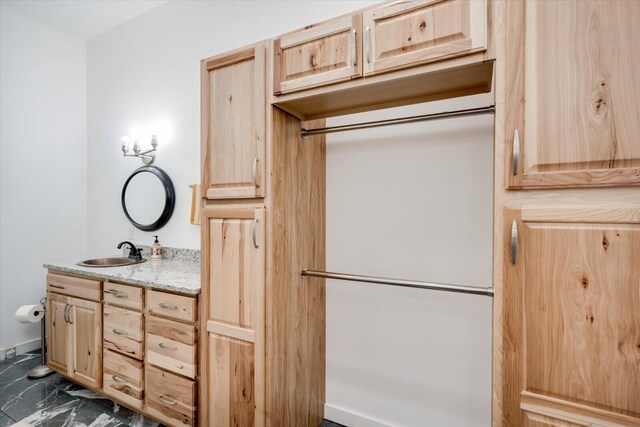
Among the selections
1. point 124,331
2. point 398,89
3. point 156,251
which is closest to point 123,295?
point 124,331

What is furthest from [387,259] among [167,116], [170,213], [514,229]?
[167,116]

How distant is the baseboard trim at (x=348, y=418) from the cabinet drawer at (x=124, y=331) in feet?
4.05

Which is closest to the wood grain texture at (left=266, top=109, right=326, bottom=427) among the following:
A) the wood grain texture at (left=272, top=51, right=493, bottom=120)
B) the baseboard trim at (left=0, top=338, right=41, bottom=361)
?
the wood grain texture at (left=272, top=51, right=493, bottom=120)

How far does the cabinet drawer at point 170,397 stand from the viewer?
174 centimetres

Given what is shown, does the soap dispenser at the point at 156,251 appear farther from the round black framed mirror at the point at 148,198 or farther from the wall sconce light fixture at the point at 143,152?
the wall sconce light fixture at the point at 143,152

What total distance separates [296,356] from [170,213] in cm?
178

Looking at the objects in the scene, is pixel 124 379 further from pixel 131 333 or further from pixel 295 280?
pixel 295 280

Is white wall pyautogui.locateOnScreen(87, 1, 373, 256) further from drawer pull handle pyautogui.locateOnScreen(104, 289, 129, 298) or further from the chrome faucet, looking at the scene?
drawer pull handle pyautogui.locateOnScreen(104, 289, 129, 298)

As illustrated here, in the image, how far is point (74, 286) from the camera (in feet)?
7.49

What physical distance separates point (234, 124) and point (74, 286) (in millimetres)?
1786

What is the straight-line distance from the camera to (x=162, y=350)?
185 centimetres

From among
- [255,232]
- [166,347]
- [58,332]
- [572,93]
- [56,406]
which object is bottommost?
[56,406]

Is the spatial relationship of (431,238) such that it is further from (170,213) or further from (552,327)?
(170,213)

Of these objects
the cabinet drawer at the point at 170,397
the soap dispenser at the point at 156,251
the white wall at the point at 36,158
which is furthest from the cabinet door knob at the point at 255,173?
the white wall at the point at 36,158
